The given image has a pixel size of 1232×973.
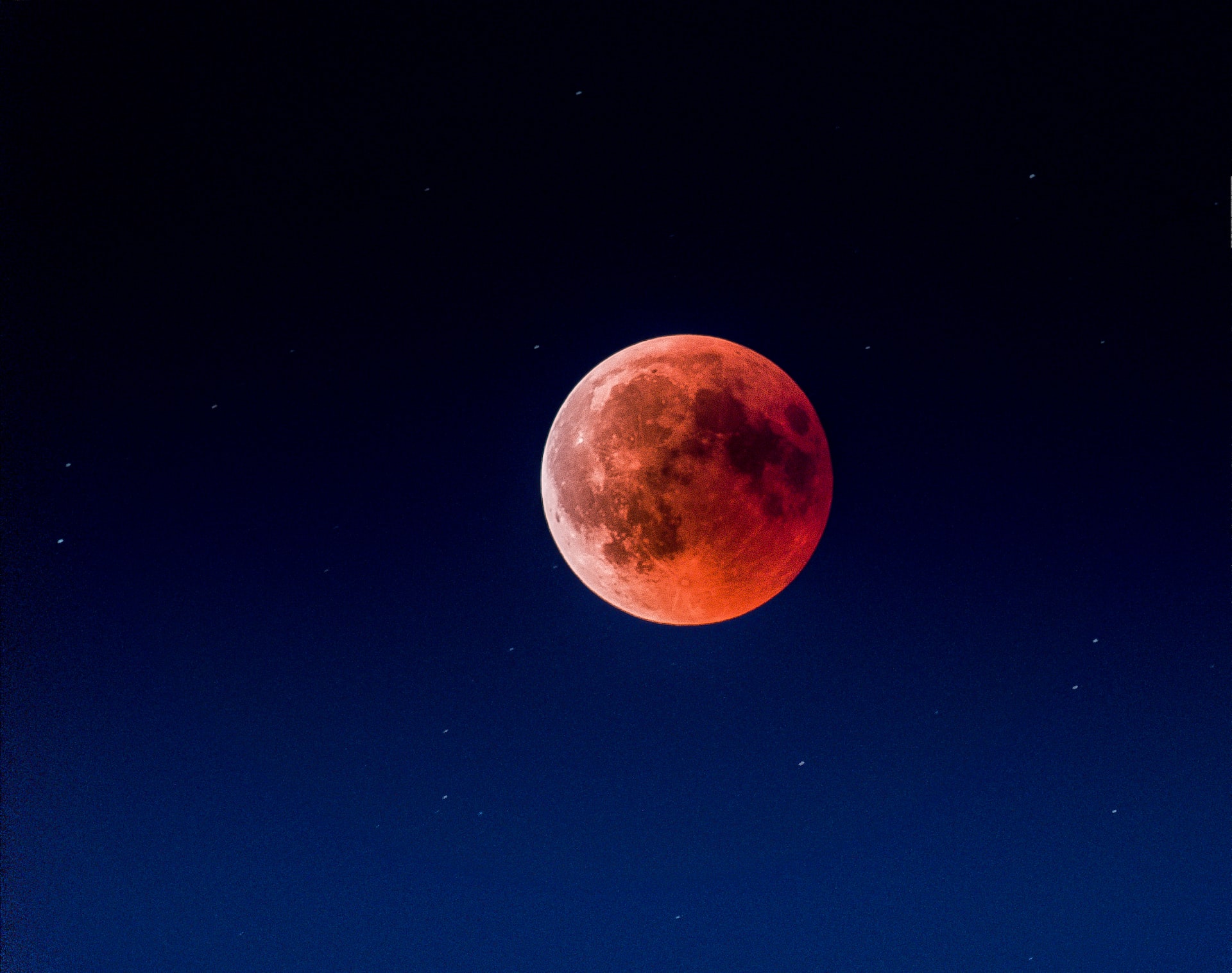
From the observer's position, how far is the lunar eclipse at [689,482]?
5.72 m

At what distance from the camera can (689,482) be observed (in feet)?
18.6

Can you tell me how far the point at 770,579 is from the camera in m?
6.28

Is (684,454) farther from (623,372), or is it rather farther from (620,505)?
(623,372)

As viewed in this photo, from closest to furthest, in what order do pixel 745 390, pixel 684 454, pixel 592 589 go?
pixel 684 454
pixel 745 390
pixel 592 589

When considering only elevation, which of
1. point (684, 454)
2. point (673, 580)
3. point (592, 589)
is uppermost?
point (684, 454)

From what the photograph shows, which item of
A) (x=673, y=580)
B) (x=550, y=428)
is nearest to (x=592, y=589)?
(x=673, y=580)

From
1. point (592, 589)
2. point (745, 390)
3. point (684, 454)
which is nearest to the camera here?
point (684, 454)

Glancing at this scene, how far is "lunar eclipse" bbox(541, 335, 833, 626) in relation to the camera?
5.72m

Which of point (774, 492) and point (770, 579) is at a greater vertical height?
point (774, 492)

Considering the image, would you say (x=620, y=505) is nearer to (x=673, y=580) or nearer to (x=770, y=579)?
(x=673, y=580)

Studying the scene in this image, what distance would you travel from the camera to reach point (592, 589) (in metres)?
6.79

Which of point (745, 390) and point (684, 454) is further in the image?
point (745, 390)

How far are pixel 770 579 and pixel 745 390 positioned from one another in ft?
5.73

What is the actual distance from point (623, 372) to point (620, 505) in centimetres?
130
